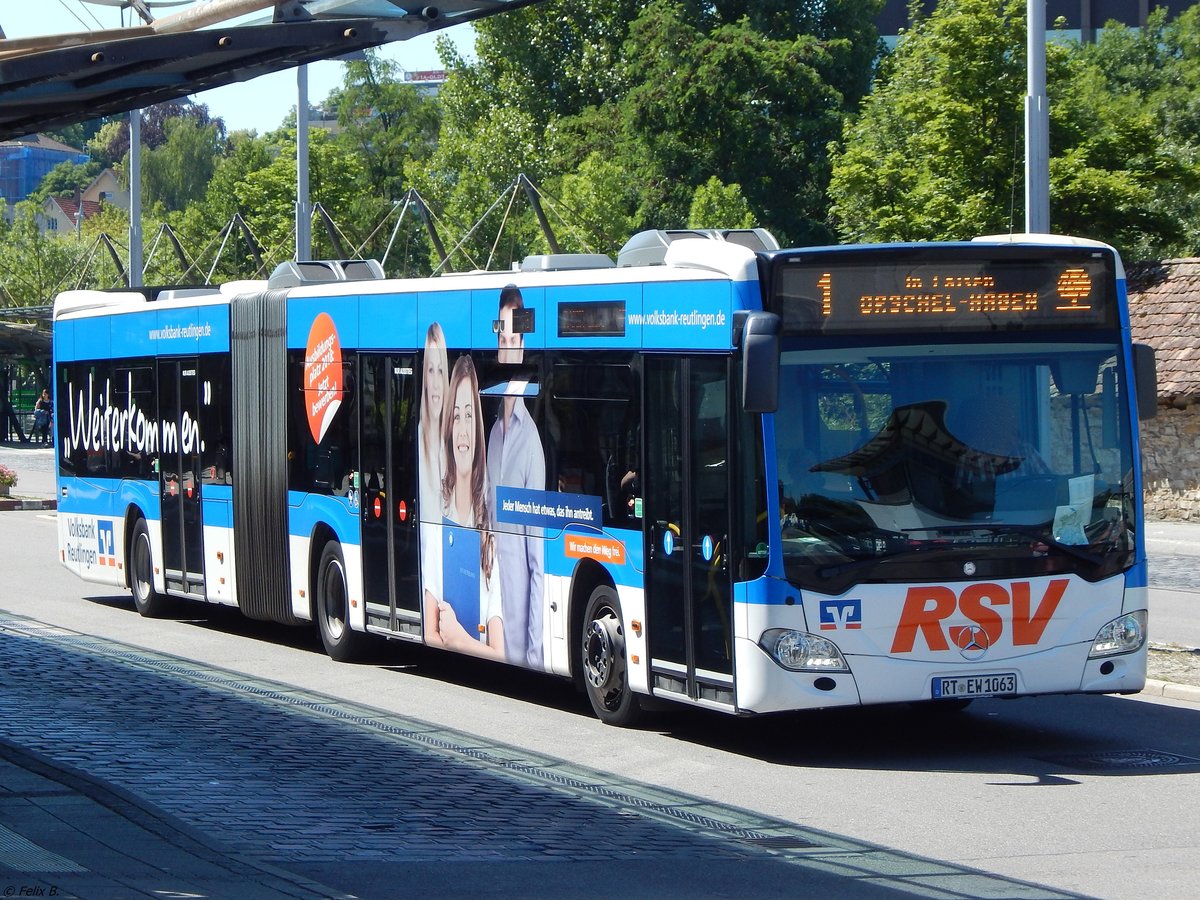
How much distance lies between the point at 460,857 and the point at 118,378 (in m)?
13.0

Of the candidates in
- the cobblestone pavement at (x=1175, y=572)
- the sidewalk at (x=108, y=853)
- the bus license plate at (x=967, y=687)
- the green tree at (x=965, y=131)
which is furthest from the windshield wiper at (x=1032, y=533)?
the green tree at (x=965, y=131)

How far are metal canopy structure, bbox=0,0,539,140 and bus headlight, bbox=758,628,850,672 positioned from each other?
3640 millimetres

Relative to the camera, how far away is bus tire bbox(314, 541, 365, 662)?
1591cm

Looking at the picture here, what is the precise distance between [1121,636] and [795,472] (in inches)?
86.3

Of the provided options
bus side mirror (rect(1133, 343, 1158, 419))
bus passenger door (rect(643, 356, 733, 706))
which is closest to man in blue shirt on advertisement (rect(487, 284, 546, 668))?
bus passenger door (rect(643, 356, 733, 706))

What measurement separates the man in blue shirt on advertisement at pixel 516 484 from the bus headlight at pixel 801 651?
2.73 m

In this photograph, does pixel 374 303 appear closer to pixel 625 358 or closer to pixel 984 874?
pixel 625 358

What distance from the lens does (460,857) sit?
8.16 m

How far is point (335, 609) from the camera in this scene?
637 inches

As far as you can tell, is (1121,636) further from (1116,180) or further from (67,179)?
(67,179)

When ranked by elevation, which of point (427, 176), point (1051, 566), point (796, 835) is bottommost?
point (796, 835)

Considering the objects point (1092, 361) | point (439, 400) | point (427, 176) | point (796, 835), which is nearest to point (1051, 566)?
point (1092, 361)

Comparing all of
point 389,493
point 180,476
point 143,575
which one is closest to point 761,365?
point 389,493

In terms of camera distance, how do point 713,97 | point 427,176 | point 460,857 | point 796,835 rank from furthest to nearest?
point 427,176 → point 713,97 → point 796,835 → point 460,857
